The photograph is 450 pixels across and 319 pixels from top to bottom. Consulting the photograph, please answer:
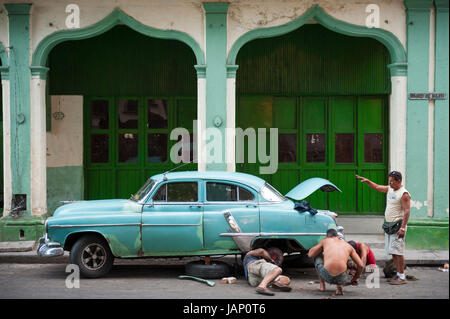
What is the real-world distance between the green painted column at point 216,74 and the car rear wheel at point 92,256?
3142 millimetres

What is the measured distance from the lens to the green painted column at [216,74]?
38.5 feet

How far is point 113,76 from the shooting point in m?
14.2

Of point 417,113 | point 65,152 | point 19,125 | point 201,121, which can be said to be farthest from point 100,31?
point 417,113

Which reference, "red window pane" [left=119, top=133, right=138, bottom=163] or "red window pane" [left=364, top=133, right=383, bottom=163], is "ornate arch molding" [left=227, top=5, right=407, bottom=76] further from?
"red window pane" [left=119, top=133, right=138, bottom=163]

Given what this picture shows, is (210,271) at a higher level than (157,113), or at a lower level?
lower

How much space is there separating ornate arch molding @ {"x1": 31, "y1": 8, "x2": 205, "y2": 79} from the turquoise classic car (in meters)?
3.71

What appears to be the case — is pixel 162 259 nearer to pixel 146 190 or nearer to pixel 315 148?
pixel 146 190

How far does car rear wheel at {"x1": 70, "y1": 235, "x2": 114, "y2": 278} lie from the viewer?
30.2 ft

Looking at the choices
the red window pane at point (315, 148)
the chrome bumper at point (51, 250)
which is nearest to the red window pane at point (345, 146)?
the red window pane at point (315, 148)

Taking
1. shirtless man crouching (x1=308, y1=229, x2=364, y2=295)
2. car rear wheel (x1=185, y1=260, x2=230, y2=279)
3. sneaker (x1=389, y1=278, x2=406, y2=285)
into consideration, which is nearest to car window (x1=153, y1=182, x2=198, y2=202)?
car rear wheel (x1=185, y1=260, x2=230, y2=279)

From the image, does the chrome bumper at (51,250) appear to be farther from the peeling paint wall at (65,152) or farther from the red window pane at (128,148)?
the red window pane at (128,148)

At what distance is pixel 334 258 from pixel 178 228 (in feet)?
8.02

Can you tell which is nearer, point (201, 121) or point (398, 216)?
point (398, 216)

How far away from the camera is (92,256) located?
9297 millimetres
